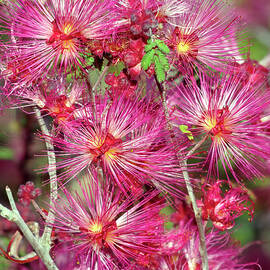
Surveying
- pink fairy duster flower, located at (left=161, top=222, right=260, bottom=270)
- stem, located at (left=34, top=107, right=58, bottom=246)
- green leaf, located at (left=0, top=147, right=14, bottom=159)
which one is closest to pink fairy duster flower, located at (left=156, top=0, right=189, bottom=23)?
stem, located at (left=34, top=107, right=58, bottom=246)

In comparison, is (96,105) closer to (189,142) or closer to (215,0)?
(189,142)

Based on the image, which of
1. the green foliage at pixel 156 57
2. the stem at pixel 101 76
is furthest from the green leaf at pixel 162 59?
the stem at pixel 101 76

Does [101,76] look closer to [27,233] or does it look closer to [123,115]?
[123,115]

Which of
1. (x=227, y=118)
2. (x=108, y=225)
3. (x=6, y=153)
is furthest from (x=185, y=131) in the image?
(x=6, y=153)

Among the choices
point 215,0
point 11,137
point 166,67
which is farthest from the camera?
point 11,137

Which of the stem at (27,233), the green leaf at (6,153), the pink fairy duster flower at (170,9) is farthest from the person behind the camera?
the green leaf at (6,153)

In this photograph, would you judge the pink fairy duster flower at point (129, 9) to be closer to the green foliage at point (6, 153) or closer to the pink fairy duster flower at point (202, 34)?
the pink fairy duster flower at point (202, 34)

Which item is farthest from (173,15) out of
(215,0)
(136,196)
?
(136,196)
